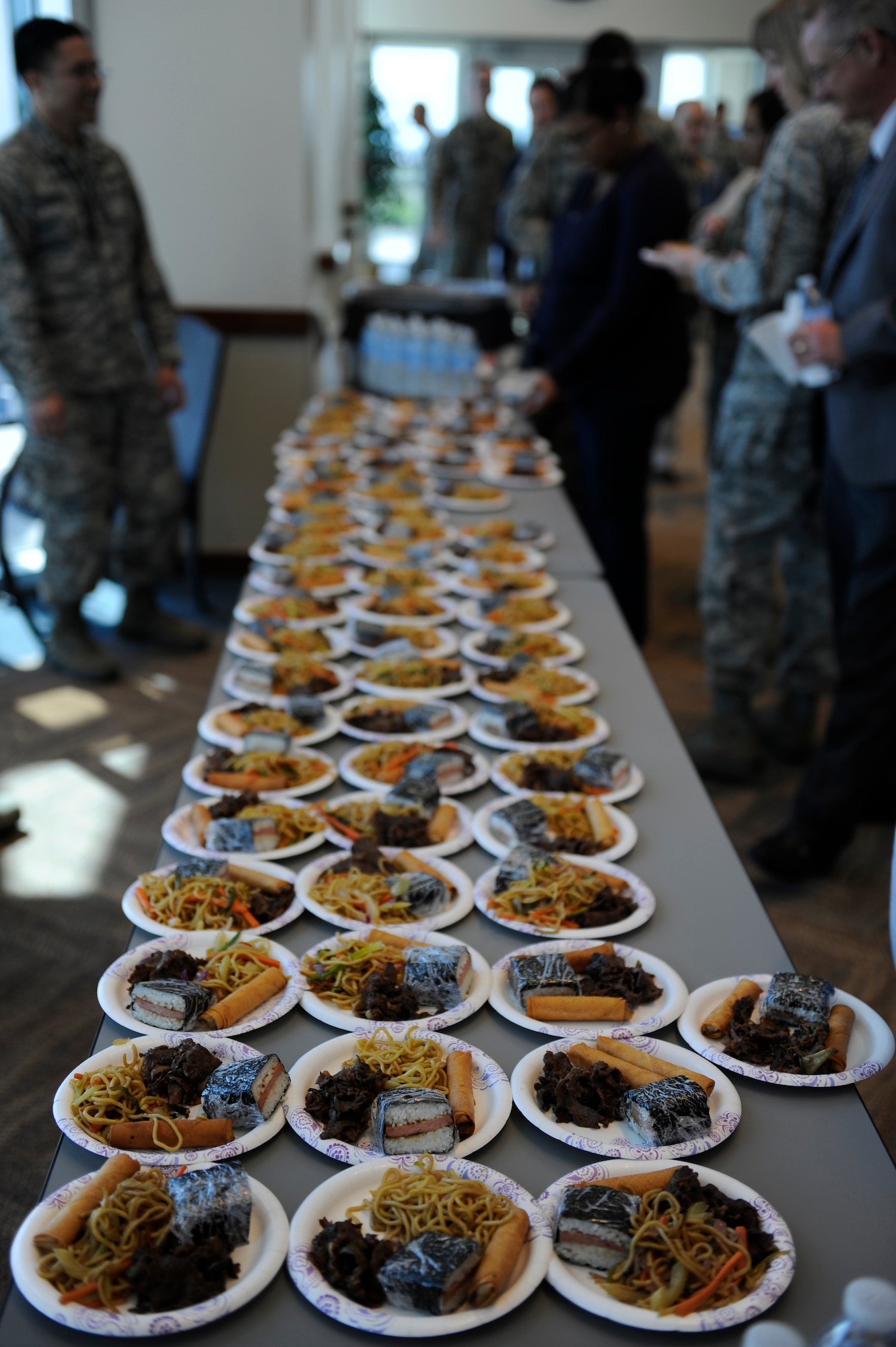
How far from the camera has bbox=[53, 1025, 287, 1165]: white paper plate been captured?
0.94 metres

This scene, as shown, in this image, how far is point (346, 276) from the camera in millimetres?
8203

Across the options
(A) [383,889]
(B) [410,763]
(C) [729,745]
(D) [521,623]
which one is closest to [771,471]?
(C) [729,745]

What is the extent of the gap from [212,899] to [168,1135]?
347 millimetres

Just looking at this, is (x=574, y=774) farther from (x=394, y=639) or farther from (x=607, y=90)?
(x=607, y=90)

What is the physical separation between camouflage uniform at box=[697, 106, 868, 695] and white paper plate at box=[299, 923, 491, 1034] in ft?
6.64

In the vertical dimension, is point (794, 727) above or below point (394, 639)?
below

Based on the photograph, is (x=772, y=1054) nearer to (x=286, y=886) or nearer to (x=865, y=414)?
(x=286, y=886)

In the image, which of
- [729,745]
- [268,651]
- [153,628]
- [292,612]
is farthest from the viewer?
[153,628]

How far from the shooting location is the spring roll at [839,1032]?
3.56ft

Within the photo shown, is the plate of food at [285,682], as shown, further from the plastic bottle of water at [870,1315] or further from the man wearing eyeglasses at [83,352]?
the man wearing eyeglasses at [83,352]

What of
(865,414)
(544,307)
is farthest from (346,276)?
(865,414)

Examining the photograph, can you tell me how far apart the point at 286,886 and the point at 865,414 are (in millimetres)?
1566

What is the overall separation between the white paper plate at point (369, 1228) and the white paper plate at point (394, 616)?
131 cm

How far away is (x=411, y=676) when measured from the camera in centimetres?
192
